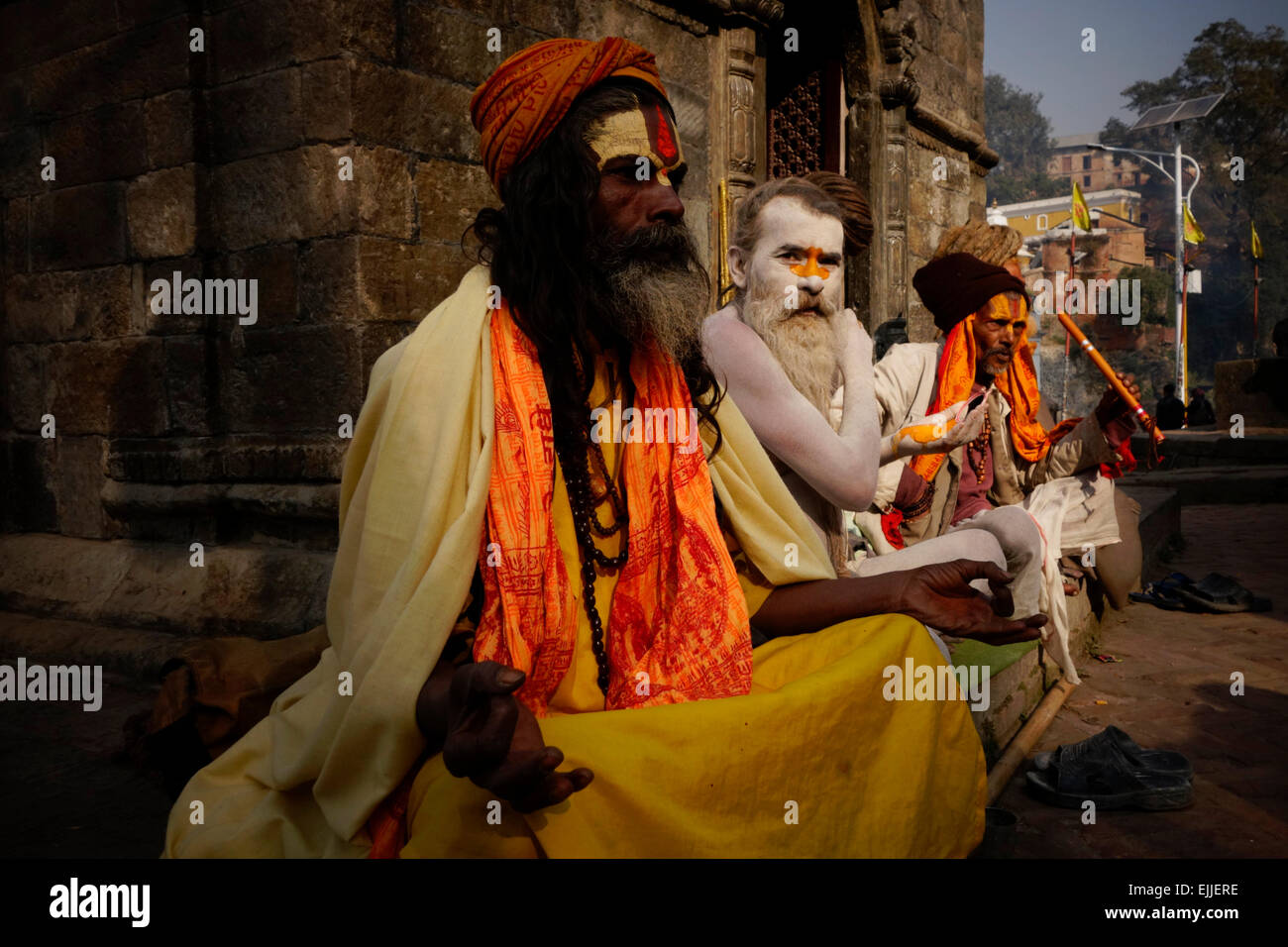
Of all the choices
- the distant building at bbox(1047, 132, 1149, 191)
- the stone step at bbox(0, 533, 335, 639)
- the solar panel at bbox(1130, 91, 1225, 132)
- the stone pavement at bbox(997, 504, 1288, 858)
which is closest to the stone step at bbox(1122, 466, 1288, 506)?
the stone pavement at bbox(997, 504, 1288, 858)

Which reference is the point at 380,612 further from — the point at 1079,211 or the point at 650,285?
the point at 1079,211

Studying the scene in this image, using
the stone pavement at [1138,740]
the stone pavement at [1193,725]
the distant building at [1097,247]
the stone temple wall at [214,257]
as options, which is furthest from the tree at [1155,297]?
the stone temple wall at [214,257]

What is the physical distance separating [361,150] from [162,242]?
125 cm

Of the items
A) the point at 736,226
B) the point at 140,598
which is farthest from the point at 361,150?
the point at 140,598

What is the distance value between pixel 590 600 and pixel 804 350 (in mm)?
1246

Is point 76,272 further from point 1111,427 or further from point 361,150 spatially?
point 1111,427

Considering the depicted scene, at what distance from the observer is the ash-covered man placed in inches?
109

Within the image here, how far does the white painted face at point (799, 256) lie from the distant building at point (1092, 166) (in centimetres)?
7544

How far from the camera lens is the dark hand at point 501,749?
1.49 metres

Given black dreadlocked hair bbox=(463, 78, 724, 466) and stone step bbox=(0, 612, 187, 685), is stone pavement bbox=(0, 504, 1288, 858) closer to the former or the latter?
stone step bbox=(0, 612, 187, 685)

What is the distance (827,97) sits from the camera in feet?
25.9

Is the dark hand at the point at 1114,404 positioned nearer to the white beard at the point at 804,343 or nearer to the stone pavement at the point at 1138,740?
the stone pavement at the point at 1138,740

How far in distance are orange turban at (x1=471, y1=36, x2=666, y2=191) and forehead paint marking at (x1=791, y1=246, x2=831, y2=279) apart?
0.99 m
